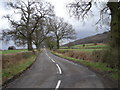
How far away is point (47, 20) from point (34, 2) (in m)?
5.09

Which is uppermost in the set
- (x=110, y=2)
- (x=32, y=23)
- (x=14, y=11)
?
(x=14, y=11)

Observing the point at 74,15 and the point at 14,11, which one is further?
the point at 14,11

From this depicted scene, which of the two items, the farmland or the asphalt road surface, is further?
the farmland

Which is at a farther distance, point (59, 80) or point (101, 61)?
point (101, 61)

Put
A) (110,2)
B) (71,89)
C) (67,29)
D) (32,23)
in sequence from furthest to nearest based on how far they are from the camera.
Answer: (67,29) < (32,23) < (110,2) < (71,89)

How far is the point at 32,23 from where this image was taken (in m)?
38.8

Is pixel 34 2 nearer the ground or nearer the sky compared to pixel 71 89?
nearer the sky

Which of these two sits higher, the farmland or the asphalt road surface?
the farmland

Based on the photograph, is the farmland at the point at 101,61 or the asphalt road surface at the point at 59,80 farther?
the farmland at the point at 101,61

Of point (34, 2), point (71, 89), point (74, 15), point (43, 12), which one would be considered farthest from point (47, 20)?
point (71, 89)

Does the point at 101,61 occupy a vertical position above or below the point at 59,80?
above

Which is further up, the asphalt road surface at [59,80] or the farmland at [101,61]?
the farmland at [101,61]

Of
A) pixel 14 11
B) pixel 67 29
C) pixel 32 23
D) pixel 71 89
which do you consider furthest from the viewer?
pixel 67 29

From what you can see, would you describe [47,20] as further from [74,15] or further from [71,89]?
[71,89]
